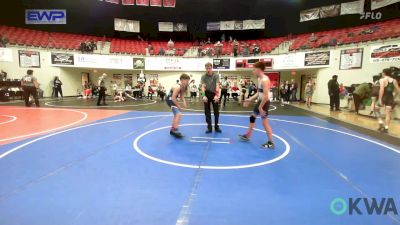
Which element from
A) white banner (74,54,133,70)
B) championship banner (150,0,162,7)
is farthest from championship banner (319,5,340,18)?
white banner (74,54,133,70)

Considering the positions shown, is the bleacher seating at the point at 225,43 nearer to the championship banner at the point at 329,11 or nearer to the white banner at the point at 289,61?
the white banner at the point at 289,61

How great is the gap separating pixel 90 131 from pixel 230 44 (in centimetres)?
2239

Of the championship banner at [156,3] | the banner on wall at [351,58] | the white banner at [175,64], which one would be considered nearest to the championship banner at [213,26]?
the championship banner at [156,3]

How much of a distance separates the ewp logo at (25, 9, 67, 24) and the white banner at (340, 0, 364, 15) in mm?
25751

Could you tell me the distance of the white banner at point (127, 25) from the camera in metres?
27.1

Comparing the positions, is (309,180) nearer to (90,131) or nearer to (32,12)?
(90,131)

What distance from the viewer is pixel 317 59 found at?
57.8 ft

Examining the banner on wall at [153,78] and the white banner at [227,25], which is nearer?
the banner on wall at [153,78]

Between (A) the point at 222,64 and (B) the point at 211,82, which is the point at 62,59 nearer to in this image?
(A) the point at 222,64

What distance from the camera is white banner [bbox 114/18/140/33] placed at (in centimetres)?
2708

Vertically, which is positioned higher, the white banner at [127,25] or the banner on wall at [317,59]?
the white banner at [127,25]

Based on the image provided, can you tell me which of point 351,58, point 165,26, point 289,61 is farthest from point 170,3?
point 351,58

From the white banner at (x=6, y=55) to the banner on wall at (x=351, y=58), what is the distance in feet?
77.9

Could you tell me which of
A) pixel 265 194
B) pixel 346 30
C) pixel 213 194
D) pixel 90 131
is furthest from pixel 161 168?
pixel 346 30
